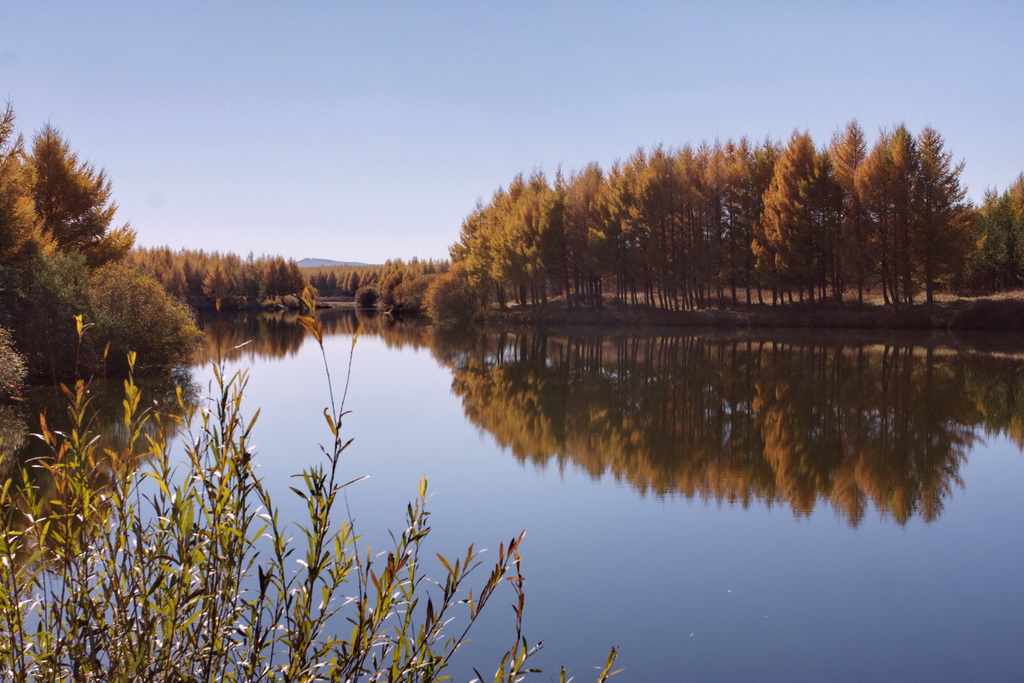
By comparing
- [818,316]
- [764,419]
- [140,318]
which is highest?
[140,318]

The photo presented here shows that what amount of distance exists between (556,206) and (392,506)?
3272cm

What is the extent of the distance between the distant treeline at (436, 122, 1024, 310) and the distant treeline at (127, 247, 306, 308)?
120ft

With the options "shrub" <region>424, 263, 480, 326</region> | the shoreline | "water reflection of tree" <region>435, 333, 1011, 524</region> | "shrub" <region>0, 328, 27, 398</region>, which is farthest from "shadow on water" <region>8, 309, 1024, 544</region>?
"shrub" <region>424, 263, 480, 326</region>

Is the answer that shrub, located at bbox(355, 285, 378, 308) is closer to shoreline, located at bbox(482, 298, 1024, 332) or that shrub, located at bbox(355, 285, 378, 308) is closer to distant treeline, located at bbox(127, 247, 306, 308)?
distant treeline, located at bbox(127, 247, 306, 308)

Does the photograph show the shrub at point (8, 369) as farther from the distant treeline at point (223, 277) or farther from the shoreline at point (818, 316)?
the distant treeline at point (223, 277)

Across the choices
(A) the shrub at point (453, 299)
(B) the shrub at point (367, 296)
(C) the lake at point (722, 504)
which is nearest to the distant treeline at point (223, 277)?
(B) the shrub at point (367, 296)

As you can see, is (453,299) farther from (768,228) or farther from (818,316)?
(818,316)

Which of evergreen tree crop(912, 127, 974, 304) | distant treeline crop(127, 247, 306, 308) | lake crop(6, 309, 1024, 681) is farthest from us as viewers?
distant treeline crop(127, 247, 306, 308)

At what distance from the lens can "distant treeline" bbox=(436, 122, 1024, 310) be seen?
27.1 m

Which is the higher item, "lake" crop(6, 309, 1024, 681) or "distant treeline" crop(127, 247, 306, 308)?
"distant treeline" crop(127, 247, 306, 308)

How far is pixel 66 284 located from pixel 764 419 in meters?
14.1

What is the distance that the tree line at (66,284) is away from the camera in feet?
47.6

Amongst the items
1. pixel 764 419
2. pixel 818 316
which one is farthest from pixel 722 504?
pixel 818 316

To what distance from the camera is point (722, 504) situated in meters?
6.91
